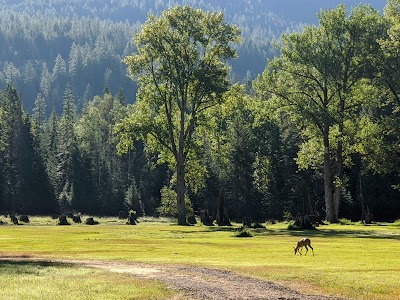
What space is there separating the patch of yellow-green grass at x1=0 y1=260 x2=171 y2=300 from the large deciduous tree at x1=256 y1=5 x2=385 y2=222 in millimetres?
49489

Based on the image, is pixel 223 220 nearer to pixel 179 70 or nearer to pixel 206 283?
pixel 179 70

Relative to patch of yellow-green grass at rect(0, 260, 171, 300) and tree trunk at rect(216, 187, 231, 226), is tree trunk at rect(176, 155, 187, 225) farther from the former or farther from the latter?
patch of yellow-green grass at rect(0, 260, 171, 300)

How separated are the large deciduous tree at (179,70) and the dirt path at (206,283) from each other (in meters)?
46.2

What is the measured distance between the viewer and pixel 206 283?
23.2m

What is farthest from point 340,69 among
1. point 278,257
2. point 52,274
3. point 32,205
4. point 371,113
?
point 32,205

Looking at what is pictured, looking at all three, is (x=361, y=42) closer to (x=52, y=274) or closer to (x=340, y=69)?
(x=340, y=69)

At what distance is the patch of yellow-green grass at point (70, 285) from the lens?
797 inches

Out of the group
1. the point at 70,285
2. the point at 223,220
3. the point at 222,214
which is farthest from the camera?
the point at 222,214

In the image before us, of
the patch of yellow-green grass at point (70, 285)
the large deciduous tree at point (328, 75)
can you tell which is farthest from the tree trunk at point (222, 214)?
the patch of yellow-green grass at point (70, 285)

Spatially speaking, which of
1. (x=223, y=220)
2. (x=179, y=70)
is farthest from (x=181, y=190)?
(x=179, y=70)

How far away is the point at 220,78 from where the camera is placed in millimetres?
73875

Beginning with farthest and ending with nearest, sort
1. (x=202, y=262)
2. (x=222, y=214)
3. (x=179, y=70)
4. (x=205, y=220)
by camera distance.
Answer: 1. (x=205, y=220)
2. (x=222, y=214)
3. (x=179, y=70)
4. (x=202, y=262)

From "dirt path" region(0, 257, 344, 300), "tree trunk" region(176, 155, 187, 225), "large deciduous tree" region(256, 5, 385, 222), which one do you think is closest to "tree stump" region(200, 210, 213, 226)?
"tree trunk" region(176, 155, 187, 225)

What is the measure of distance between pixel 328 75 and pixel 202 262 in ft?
155
